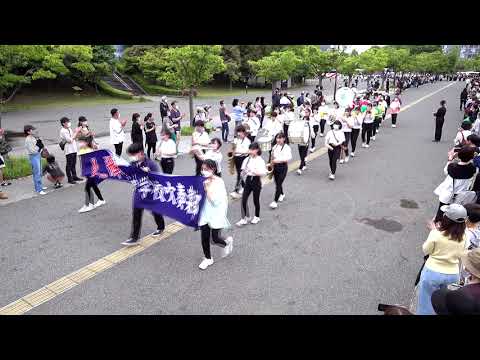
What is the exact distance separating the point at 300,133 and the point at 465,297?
307 inches

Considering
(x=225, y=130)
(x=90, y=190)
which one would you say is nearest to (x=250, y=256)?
(x=90, y=190)

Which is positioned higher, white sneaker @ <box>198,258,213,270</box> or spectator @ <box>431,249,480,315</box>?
spectator @ <box>431,249,480,315</box>

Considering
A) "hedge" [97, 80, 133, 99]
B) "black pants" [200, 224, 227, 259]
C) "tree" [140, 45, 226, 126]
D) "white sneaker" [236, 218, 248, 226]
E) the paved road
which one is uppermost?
"tree" [140, 45, 226, 126]

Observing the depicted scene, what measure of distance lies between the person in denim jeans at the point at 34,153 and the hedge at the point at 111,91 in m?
24.3

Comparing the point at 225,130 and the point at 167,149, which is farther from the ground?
the point at 167,149

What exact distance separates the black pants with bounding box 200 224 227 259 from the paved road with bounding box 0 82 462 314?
29cm

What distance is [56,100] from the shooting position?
2934cm

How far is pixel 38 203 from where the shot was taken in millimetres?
8328

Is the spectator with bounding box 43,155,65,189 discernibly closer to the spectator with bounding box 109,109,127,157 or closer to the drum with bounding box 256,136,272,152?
the spectator with bounding box 109,109,127,157

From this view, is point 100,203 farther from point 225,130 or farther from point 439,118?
Result: point 439,118

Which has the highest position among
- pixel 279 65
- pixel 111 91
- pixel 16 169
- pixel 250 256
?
pixel 279 65

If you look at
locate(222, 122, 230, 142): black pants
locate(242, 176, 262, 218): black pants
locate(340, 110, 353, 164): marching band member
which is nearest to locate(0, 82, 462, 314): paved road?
locate(242, 176, 262, 218): black pants

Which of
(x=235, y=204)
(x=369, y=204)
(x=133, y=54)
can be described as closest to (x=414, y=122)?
(x=369, y=204)

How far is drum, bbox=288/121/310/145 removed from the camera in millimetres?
10011
